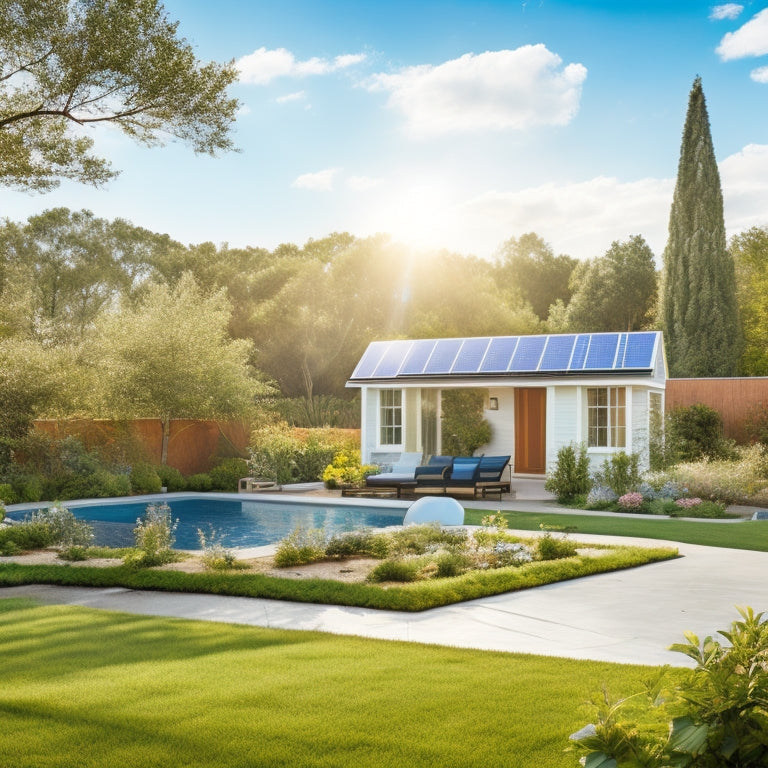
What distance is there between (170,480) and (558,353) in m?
9.55

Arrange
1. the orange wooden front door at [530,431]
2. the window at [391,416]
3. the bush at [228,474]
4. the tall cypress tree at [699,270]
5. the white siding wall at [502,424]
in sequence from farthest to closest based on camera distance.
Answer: the tall cypress tree at [699,270] → the orange wooden front door at [530,431] → the white siding wall at [502,424] → the window at [391,416] → the bush at [228,474]

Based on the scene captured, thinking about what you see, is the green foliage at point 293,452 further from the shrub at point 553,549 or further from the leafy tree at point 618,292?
the leafy tree at point 618,292

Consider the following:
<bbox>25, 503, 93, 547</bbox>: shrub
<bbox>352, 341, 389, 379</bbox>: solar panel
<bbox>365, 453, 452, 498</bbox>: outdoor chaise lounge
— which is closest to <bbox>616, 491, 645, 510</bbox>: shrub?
<bbox>365, 453, 452, 498</bbox>: outdoor chaise lounge

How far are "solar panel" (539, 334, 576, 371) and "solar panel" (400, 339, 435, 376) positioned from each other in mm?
3106

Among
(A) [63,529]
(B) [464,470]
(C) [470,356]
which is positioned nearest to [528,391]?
(C) [470,356]

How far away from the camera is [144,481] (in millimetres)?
19641

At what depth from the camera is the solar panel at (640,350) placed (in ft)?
62.4

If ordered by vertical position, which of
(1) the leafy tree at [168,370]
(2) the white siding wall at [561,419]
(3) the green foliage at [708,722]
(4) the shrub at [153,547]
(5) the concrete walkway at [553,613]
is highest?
(1) the leafy tree at [168,370]

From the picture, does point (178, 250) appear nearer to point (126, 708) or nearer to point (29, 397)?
point (29, 397)

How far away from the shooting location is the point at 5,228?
37.3 m

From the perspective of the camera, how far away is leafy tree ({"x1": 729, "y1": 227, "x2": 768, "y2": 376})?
3459 centimetres

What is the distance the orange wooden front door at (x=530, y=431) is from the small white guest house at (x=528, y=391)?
0.03 m

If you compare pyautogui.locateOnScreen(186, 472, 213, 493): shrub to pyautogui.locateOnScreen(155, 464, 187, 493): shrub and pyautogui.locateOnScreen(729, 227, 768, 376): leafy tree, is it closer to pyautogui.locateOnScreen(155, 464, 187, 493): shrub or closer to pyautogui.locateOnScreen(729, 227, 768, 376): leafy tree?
pyautogui.locateOnScreen(155, 464, 187, 493): shrub

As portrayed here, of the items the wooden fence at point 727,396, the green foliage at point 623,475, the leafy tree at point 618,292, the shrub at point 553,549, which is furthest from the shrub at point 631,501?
the leafy tree at point 618,292
